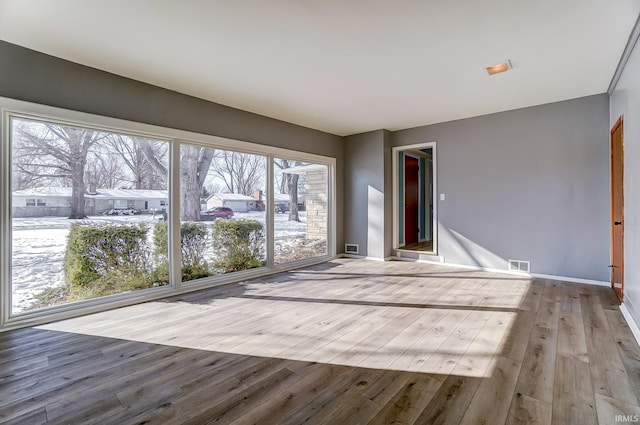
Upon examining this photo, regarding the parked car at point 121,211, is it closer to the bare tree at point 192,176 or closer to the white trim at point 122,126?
the bare tree at point 192,176

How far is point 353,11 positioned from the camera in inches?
90.4

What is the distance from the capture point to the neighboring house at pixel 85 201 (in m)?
2.87

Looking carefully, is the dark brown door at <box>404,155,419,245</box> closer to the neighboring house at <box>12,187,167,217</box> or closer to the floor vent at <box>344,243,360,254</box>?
the floor vent at <box>344,243,360,254</box>

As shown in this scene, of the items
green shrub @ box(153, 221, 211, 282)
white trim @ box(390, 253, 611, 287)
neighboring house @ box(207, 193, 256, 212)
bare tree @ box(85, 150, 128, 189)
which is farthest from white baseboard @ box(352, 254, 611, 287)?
bare tree @ box(85, 150, 128, 189)

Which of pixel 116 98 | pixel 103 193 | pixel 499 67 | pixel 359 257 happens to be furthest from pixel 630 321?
pixel 116 98

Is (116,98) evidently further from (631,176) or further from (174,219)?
(631,176)

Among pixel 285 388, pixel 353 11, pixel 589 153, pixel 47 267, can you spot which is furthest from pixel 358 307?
pixel 589 153

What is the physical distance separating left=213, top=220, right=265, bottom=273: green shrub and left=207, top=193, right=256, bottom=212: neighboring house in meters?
0.21

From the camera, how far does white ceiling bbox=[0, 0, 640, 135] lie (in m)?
2.27

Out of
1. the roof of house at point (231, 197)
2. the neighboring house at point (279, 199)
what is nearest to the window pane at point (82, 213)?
the roof of house at point (231, 197)

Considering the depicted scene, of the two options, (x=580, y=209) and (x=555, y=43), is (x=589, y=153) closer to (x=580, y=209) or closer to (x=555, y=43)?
(x=580, y=209)

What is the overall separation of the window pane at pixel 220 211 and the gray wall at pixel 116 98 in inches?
14.7

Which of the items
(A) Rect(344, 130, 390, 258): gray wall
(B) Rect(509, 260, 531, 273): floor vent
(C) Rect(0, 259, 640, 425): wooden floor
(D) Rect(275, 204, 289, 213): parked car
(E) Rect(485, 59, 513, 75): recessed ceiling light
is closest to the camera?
(C) Rect(0, 259, 640, 425): wooden floor

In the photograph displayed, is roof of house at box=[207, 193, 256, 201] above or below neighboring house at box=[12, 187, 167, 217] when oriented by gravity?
above
